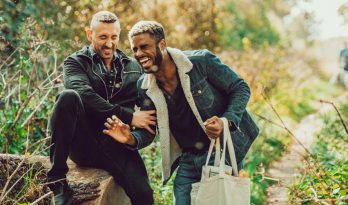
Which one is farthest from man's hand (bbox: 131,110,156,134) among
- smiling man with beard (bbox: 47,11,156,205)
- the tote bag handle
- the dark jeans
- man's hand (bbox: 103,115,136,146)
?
the tote bag handle

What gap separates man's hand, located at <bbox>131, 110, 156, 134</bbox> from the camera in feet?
14.5

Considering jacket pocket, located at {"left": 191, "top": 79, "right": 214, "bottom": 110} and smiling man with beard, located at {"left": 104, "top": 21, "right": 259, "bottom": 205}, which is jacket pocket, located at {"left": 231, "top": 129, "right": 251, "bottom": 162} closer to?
smiling man with beard, located at {"left": 104, "top": 21, "right": 259, "bottom": 205}

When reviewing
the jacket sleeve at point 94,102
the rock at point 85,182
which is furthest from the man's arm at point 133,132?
the rock at point 85,182

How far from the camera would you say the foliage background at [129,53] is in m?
6.25

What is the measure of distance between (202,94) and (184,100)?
0.54 feet

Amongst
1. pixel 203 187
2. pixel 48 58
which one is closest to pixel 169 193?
pixel 203 187

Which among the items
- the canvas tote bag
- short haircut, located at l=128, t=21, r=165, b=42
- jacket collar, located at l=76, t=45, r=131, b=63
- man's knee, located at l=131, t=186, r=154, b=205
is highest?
short haircut, located at l=128, t=21, r=165, b=42

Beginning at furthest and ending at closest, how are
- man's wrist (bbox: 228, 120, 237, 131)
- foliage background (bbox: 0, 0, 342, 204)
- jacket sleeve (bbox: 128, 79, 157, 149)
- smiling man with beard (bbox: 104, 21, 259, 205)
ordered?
foliage background (bbox: 0, 0, 342, 204) → jacket sleeve (bbox: 128, 79, 157, 149) → smiling man with beard (bbox: 104, 21, 259, 205) → man's wrist (bbox: 228, 120, 237, 131)

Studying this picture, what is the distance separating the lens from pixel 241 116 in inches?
165

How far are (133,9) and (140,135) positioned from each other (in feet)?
20.2

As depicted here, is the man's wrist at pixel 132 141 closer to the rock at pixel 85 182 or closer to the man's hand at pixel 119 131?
the man's hand at pixel 119 131

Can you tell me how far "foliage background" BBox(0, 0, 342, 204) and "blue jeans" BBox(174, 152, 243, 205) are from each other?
70 centimetres

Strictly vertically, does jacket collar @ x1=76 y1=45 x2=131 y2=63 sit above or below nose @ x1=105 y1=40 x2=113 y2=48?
below

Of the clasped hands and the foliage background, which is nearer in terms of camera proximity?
the clasped hands
